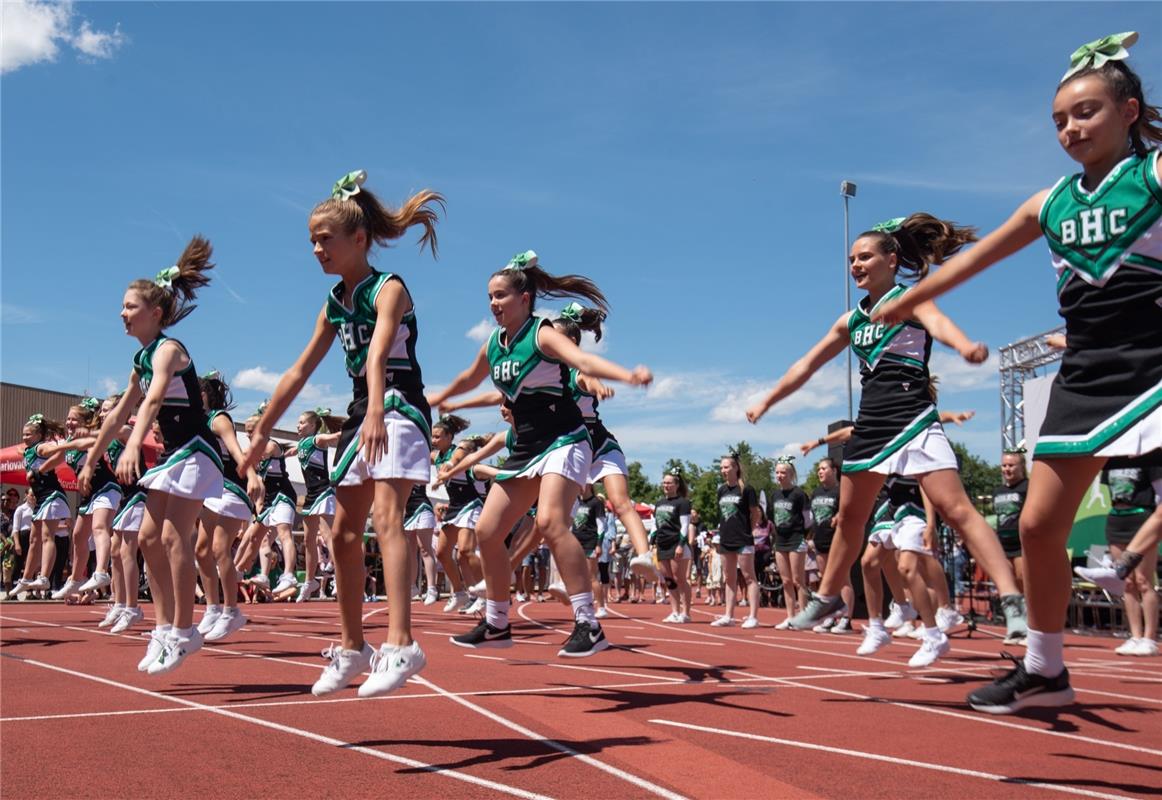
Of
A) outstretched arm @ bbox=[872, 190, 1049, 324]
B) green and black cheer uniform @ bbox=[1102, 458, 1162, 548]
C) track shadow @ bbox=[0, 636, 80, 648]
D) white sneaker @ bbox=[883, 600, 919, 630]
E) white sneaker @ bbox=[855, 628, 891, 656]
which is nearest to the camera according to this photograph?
outstretched arm @ bbox=[872, 190, 1049, 324]

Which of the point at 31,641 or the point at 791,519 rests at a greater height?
the point at 791,519

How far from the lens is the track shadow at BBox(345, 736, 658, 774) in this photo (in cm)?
375

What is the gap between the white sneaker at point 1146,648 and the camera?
955 centimetres

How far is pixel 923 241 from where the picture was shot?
6758mm

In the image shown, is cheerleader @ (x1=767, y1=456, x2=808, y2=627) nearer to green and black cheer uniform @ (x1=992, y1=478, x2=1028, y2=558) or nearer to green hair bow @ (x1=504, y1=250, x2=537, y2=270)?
green and black cheer uniform @ (x1=992, y1=478, x2=1028, y2=558)

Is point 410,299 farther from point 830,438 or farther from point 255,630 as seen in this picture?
point 255,630

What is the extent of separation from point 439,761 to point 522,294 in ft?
10.4

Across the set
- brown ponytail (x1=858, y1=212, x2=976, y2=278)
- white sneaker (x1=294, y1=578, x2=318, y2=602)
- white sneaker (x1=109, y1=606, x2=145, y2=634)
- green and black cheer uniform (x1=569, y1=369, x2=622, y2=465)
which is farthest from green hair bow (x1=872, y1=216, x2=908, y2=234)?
white sneaker (x1=294, y1=578, x2=318, y2=602)

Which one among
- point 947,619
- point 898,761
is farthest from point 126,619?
point 898,761

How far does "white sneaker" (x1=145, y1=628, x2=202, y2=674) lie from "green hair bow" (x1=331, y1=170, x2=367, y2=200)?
9.01ft

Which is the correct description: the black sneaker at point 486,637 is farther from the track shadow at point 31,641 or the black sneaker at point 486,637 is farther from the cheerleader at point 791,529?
the cheerleader at point 791,529

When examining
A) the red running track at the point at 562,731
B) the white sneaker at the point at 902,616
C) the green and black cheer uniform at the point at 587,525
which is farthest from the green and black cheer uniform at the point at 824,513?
the red running track at the point at 562,731

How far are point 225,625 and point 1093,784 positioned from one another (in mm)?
6338

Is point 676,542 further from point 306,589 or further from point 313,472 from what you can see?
point 306,589
